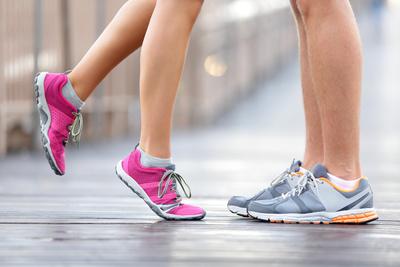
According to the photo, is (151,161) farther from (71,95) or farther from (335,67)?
(335,67)

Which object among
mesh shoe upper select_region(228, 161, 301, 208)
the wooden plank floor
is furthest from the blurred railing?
mesh shoe upper select_region(228, 161, 301, 208)

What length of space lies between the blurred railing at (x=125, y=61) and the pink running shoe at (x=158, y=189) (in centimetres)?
245

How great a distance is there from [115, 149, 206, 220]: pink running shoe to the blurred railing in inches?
96.6

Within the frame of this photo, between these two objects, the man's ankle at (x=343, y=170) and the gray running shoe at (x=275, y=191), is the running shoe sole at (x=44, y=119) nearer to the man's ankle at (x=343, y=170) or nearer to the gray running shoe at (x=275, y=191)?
the gray running shoe at (x=275, y=191)

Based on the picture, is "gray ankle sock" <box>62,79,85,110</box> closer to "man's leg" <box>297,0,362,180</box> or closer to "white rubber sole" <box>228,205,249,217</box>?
"white rubber sole" <box>228,205,249,217</box>

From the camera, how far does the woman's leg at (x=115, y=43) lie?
198 cm

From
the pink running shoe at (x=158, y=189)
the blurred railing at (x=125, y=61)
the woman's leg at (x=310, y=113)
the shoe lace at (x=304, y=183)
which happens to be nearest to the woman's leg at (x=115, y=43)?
the pink running shoe at (x=158, y=189)

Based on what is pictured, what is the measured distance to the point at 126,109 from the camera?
6480 mm

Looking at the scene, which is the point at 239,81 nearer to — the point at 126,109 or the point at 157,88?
the point at 126,109

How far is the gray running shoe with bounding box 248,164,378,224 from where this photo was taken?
6.35 ft

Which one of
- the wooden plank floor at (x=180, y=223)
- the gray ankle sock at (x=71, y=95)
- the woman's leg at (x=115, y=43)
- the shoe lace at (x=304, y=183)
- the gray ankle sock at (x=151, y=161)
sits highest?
the woman's leg at (x=115, y=43)

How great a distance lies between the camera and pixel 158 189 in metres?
1.92

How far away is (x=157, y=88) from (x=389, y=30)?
10.8 metres

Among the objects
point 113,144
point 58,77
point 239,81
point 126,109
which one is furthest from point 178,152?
point 239,81
